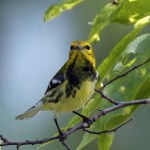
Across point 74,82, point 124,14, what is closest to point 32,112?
point 74,82

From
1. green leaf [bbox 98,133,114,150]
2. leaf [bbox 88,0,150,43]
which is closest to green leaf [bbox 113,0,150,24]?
leaf [bbox 88,0,150,43]

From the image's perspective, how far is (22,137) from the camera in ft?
22.2

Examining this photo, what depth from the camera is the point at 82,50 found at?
334 centimetres

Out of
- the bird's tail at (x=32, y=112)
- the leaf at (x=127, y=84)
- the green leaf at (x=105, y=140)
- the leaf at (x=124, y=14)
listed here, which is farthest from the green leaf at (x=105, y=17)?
the bird's tail at (x=32, y=112)

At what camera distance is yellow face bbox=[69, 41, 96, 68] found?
330cm

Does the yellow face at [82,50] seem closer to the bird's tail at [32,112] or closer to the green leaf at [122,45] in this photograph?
the bird's tail at [32,112]

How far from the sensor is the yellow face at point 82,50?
3.30 m

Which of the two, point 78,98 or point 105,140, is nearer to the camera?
point 105,140

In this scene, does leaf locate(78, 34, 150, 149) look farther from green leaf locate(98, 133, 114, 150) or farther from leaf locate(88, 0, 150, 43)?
leaf locate(88, 0, 150, 43)

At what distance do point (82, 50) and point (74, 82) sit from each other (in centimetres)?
17

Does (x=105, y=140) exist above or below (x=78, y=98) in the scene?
above

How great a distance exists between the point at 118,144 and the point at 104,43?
1.05m

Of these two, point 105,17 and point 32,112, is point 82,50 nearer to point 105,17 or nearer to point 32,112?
point 32,112

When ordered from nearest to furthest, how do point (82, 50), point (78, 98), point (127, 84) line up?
point (127, 84) → point (78, 98) → point (82, 50)
